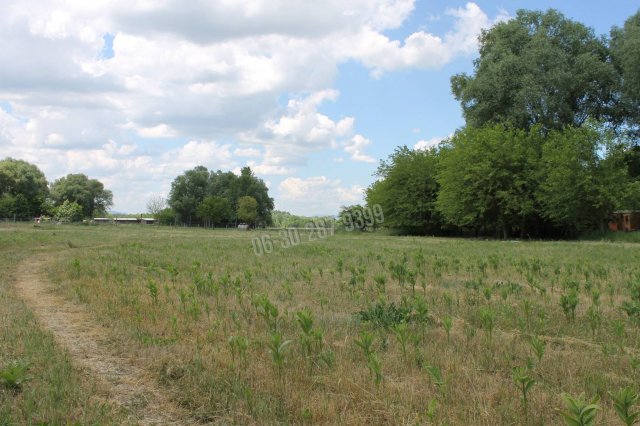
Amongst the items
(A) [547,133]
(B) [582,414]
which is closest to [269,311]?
(B) [582,414]

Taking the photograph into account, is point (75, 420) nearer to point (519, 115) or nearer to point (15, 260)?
point (15, 260)

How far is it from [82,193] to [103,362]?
131 meters

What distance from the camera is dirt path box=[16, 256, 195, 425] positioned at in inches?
185

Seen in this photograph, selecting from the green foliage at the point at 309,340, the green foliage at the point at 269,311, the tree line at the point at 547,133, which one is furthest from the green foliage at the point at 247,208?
Answer: the green foliage at the point at 309,340

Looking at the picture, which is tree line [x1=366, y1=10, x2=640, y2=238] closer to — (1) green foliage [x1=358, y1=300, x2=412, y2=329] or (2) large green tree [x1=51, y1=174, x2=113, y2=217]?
(1) green foliage [x1=358, y1=300, x2=412, y2=329]

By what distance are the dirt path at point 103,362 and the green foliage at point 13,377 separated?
2.39 ft

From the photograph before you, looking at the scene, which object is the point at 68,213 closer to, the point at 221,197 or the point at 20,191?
the point at 20,191

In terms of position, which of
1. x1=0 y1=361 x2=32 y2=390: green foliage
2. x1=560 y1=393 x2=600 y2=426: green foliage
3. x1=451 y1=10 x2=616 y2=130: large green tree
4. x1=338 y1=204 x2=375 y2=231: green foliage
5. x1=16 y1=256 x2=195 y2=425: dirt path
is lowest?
x1=16 y1=256 x2=195 y2=425: dirt path

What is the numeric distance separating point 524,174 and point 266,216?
86.2 m

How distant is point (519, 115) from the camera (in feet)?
140

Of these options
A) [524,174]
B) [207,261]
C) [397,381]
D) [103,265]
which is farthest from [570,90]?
[397,381]

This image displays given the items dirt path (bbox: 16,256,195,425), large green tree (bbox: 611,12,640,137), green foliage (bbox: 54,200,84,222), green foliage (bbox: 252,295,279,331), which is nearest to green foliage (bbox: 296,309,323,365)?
green foliage (bbox: 252,295,279,331)

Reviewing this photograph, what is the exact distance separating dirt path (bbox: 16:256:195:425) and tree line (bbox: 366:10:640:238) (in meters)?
35.7

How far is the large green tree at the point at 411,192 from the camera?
53500 millimetres
